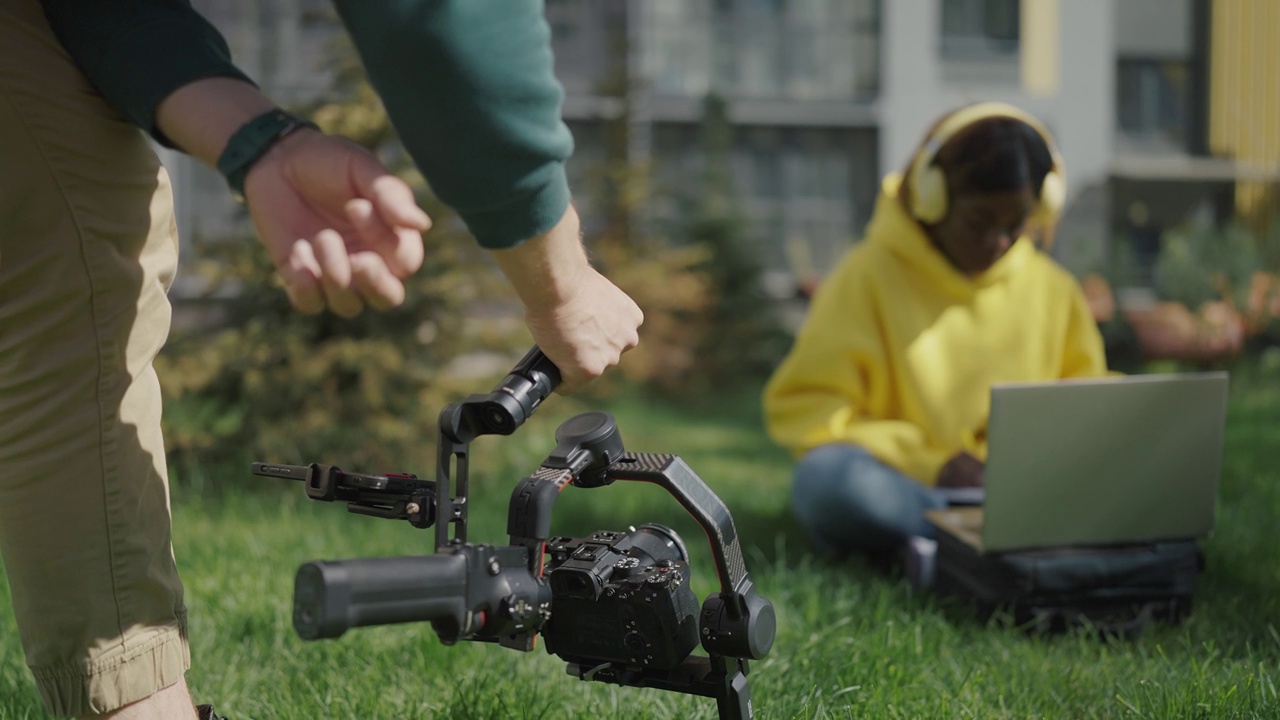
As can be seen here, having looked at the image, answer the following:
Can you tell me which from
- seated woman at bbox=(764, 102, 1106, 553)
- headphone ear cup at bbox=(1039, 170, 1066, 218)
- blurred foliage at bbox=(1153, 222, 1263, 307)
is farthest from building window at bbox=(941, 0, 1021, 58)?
headphone ear cup at bbox=(1039, 170, 1066, 218)

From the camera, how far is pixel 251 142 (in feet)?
3.46

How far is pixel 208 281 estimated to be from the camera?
404 cm

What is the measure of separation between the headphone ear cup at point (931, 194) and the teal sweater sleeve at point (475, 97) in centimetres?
183

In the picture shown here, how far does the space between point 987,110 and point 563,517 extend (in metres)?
1.52

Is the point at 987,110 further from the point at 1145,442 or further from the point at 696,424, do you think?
the point at 696,424

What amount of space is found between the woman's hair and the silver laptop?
577 mm

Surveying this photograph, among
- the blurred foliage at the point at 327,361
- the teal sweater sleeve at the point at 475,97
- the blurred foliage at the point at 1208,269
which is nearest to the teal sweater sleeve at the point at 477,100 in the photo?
the teal sweater sleeve at the point at 475,97

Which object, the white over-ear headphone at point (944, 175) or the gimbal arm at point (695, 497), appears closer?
the gimbal arm at point (695, 497)

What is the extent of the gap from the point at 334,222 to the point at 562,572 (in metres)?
0.47

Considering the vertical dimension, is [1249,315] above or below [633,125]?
below

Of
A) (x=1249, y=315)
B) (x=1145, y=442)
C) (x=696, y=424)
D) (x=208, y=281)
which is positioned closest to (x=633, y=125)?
(x=696, y=424)

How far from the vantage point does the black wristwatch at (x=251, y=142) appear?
1.05 m

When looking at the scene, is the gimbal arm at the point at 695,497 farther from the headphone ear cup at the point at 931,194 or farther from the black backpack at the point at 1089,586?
the headphone ear cup at the point at 931,194

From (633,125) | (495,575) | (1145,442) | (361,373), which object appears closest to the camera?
(495,575)
